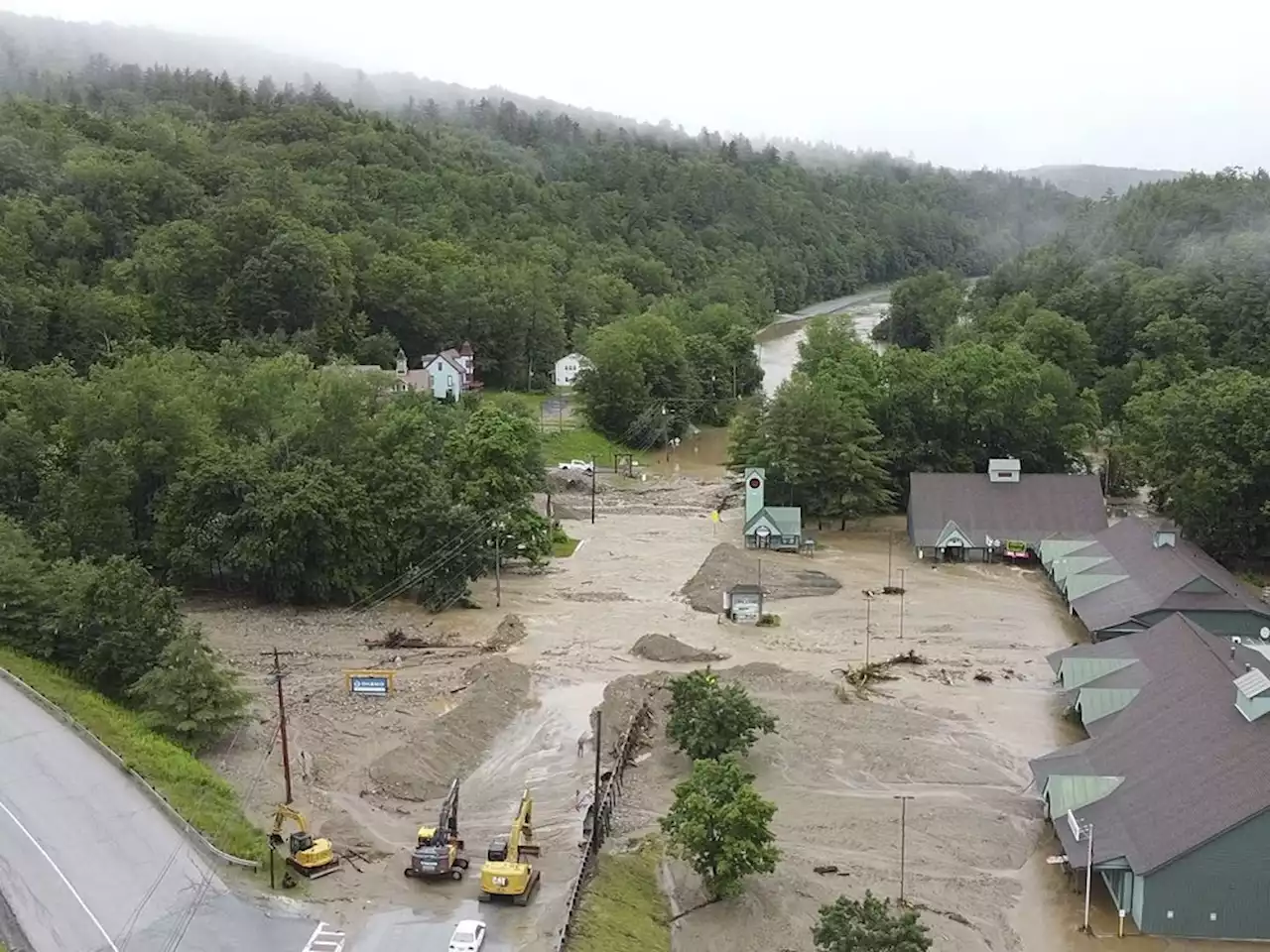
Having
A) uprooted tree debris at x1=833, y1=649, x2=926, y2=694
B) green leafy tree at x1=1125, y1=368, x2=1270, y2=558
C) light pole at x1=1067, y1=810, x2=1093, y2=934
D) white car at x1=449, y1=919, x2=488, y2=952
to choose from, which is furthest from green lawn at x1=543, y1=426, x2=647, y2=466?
white car at x1=449, y1=919, x2=488, y2=952

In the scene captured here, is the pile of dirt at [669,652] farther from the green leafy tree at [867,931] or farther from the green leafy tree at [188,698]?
the green leafy tree at [867,931]

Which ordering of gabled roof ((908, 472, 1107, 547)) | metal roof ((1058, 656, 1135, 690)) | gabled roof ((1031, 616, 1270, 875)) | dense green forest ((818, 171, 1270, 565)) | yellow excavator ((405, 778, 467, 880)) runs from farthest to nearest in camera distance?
gabled roof ((908, 472, 1107, 547)) < dense green forest ((818, 171, 1270, 565)) < metal roof ((1058, 656, 1135, 690)) < yellow excavator ((405, 778, 467, 880)) < gabled roof ((1031, 616, 1270, 875))

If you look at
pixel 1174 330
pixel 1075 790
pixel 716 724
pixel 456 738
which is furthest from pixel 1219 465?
pixel 1174 330

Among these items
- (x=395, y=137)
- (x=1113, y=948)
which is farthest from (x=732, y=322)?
(x=1113, y=948)

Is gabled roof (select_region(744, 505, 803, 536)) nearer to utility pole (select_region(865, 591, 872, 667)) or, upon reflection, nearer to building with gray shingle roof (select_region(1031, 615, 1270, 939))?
utility pole (select_region(865, 591, 872, 667))

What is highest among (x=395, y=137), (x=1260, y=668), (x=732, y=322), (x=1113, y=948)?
(x=395, y=137)

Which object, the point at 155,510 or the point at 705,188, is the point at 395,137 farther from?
the point at 155,510

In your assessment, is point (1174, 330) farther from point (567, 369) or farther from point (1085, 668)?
point (1085, 668)
